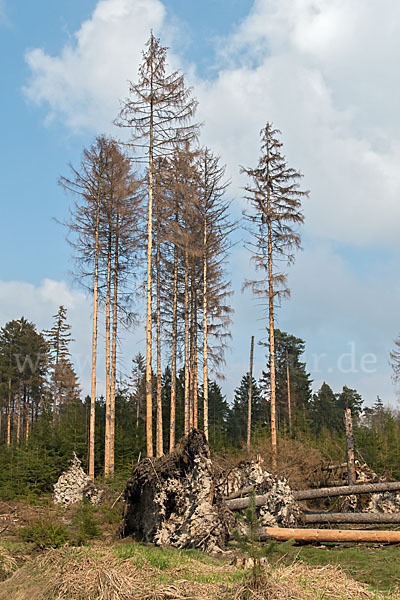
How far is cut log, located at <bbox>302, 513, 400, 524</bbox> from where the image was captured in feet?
40.6

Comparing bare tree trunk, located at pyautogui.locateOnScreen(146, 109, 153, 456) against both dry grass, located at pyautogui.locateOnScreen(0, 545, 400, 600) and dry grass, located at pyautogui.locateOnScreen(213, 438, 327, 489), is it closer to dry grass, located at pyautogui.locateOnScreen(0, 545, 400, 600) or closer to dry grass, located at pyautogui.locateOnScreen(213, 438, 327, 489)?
dry grass, located at pyautogui.locateOnScreen(213, 438, 327, 489)

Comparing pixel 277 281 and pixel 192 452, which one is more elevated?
pixel 277 281

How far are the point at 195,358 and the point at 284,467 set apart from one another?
926 cm

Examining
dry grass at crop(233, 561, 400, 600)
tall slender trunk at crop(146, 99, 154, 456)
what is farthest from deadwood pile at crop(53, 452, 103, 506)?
dry grass at crop(233, 561, 400, 600)

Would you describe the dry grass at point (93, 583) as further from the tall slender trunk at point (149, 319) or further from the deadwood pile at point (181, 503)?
the tall slender trunk at point (149, 319)

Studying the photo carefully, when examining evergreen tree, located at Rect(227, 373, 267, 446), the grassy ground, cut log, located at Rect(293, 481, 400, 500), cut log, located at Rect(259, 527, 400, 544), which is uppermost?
evergreen tree, located at Rect(227, 373, 267, 446)

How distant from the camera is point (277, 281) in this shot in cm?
2320

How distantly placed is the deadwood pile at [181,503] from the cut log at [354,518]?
7.88ft

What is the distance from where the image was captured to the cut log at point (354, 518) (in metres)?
12.4

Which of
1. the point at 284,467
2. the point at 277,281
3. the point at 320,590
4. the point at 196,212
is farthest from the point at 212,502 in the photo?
the point at 196,212

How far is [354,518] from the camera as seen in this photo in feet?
40.9

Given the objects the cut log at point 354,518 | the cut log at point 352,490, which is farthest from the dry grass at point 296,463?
the cut log at point 354,518

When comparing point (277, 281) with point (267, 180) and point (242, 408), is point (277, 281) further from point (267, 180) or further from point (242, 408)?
point (242, 408)

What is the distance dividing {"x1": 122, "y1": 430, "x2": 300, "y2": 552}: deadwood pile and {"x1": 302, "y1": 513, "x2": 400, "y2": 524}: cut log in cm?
240
